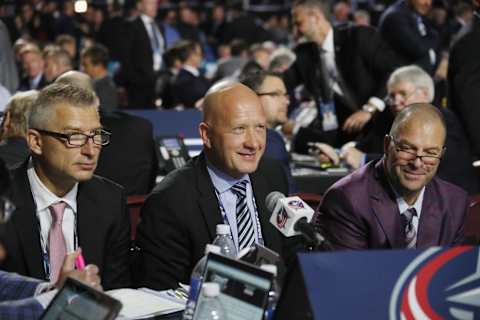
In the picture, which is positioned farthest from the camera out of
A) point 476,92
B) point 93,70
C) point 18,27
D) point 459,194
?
point 18,27

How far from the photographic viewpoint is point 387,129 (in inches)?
274

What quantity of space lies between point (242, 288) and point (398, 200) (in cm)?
145

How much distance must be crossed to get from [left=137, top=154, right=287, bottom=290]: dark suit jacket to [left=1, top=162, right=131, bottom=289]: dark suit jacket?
0.30ft

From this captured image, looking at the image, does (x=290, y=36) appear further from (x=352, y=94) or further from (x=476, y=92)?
(x=476, y=92)

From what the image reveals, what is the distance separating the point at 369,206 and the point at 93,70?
6.91 meters

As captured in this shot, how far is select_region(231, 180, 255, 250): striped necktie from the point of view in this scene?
4.16 meters

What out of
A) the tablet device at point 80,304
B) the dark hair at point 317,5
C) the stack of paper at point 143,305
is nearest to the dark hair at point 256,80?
the dark hair at point 317,5

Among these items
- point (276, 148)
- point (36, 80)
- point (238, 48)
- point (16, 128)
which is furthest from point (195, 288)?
point (238, 48)

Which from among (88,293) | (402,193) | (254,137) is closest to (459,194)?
(402,193)

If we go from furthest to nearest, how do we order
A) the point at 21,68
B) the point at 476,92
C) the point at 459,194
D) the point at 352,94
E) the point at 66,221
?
1. the point at 21,68
2. the point at 352,94
3. the point at 476,92
4. the point at 459,194
5. the point at 66,221

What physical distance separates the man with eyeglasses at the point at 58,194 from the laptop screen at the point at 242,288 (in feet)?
3.64

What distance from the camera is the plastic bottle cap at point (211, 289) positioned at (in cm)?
285

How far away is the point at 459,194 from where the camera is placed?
431cm

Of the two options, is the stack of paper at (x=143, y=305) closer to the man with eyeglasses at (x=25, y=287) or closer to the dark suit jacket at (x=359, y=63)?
the man with eyeglasses at (x=25, y=287)
